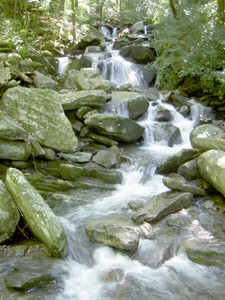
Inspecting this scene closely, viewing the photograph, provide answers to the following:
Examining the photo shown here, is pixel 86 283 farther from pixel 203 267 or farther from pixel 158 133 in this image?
pixel 158 133

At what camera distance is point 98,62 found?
45.1 feet

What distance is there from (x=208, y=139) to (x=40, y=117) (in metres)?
3.89

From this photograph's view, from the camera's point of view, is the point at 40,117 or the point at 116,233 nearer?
the point at 116,233

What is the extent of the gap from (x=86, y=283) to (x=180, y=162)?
13.0ft

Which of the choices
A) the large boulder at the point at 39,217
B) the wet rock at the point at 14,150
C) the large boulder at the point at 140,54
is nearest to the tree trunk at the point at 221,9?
the large boulder at the point at 140,54

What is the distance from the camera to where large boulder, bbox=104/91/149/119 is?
9.55 metres

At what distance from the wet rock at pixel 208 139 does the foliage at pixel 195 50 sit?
204 cm

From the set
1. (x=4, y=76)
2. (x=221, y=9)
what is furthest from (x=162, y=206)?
(x=221, y=9)

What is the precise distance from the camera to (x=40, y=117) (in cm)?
754

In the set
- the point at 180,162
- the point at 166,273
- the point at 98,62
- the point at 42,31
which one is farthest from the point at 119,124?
the point at 42,31

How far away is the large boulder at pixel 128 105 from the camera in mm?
9555

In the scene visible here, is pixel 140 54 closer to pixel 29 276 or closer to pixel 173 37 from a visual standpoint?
pixel 173 37

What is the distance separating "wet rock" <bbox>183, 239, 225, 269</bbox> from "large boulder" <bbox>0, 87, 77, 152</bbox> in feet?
12.4

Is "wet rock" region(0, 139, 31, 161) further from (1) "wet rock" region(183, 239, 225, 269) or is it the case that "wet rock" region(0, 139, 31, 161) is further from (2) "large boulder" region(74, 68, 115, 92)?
(2) "large boulder" region(74, 68, 115, 92)
